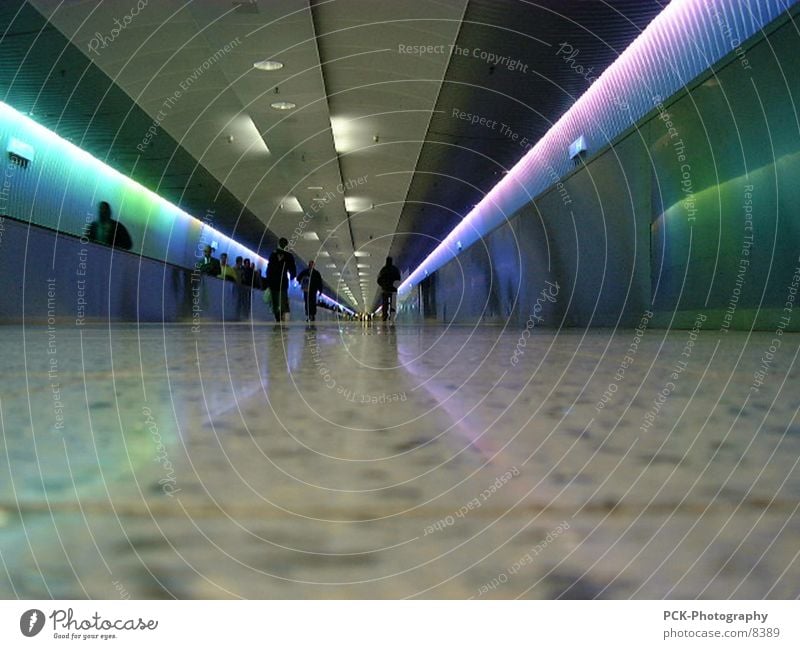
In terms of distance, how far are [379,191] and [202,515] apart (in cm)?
1992

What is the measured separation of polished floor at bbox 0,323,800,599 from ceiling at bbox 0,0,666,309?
686 cm

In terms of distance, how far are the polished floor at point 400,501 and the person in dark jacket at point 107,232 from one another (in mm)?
11711

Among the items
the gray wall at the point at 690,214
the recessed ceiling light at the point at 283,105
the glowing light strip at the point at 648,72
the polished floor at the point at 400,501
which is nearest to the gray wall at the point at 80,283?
the recessed ceiling light at the point at 283,105

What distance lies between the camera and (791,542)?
0.33 metres

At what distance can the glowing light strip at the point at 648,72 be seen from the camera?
5453mm

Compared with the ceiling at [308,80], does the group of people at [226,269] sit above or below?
below

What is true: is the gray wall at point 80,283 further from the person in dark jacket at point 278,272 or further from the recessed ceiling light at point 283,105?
the recessed ceiling light at point 283,105

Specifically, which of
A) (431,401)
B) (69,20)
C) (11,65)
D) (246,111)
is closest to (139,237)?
(246,111)

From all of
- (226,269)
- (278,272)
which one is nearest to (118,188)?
(226,269)

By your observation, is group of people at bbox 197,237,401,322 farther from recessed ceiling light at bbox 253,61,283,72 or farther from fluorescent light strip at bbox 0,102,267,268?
recessed ceiling light at bbox 253,61,283,72

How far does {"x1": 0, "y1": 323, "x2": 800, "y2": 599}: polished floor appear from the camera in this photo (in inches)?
11.4

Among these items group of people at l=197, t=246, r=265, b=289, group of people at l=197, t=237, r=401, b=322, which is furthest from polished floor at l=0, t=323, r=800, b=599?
group of people at l=197, t=246, r=265, b=289

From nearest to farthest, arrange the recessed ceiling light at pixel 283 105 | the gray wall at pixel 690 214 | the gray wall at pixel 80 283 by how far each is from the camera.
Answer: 1. the gray wall at pixel 690 214
2. the gray wall at pixel 80 283
3. the recessed ceiling light at pixel 283 105

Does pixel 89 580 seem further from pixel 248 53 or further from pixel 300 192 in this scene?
pixel 300 192
